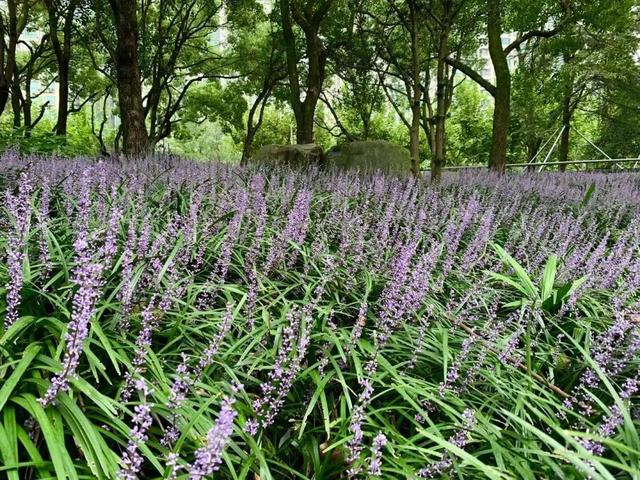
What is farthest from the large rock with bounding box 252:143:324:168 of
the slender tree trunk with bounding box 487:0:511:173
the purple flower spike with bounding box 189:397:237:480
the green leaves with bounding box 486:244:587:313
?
the purple flower spike with bounding box 189:397:237:480

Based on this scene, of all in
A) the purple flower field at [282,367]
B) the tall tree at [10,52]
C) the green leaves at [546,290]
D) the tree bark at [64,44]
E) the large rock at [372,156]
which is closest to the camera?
the purple flower field at [282,367]

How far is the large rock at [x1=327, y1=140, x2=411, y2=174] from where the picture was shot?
427 inches

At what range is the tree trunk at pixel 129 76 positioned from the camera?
7.59m

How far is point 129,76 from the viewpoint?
7.87 meters

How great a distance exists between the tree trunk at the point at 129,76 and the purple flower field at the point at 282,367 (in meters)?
4.62

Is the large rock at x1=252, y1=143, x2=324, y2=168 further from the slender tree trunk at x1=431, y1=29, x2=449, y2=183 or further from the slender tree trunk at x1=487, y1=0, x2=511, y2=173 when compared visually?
the slender tree trunk at x1=487, y1=0, x2=511, y2=173

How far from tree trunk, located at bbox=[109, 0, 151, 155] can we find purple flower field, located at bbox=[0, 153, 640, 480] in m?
4.62

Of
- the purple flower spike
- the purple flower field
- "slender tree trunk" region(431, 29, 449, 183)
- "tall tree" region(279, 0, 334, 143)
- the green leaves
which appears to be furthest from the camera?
"tall tree" region(279, 0, 334, 143)

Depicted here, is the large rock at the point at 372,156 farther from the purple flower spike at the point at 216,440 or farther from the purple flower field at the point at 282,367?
the purple flower spike at the point at 216,440

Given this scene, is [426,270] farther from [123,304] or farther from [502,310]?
[123,304]

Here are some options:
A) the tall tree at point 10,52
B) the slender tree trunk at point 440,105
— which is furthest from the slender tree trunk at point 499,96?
the tall tree at point 10,52

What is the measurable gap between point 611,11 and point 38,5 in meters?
19.8

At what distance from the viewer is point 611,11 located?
11102mm

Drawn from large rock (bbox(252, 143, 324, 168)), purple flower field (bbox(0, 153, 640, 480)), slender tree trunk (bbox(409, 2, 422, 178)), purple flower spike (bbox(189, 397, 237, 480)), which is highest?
slender tree trunk (bbox(409, 2, 422, 178))
